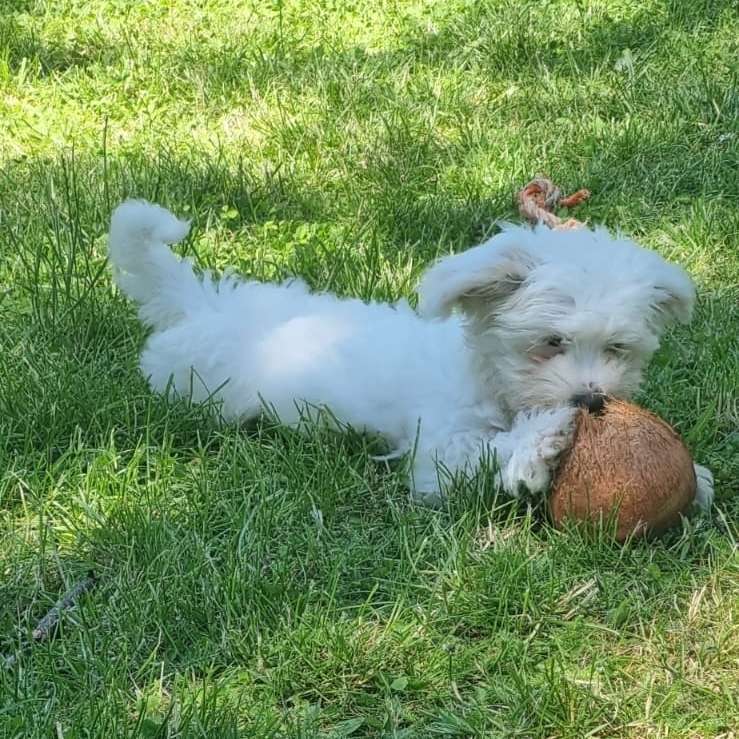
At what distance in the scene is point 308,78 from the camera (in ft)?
19.6

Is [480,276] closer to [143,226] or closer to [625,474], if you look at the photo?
[625,474]

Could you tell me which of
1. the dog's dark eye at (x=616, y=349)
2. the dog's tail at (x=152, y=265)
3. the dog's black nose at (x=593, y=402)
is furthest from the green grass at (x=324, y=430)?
the dog's dark eye at (x=616, y=349)

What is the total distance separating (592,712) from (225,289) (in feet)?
6.85

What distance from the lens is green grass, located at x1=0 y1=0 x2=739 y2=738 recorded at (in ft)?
8.36

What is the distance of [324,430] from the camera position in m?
3.49

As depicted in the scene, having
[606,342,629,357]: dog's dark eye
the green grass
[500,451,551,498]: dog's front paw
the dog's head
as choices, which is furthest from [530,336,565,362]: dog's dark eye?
the green grass

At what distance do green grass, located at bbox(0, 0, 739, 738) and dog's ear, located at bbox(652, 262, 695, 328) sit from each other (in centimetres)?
37

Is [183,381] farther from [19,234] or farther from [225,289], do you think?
[19,234]

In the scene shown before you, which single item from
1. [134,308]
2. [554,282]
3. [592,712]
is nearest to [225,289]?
[134,308]

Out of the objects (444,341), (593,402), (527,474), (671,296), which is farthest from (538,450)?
(444,341)

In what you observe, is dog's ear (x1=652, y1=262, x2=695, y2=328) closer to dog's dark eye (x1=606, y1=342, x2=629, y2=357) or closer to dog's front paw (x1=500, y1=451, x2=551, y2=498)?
dog's dark eye (x1=606, y1=342, x2=629, y2=357)

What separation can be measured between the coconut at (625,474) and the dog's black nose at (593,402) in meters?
0.01

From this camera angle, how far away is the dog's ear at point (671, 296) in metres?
3.15

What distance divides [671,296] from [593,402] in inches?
17.2
